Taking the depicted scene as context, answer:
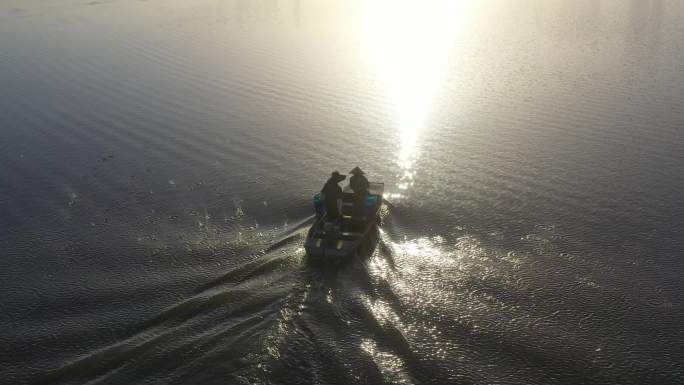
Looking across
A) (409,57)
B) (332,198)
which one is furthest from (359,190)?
(409,57)

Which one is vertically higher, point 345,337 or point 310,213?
point 310,213

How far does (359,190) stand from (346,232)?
82.9 inches

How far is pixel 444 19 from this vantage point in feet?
209

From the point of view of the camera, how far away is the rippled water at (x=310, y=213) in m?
13.0

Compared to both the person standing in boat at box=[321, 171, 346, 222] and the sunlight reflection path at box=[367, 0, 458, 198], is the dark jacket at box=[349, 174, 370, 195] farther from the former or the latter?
the sunlight reflection path at box=[367, 0, 458, 198]

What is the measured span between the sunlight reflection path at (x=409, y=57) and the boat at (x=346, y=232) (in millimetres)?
2592

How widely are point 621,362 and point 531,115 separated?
1911 centimetres

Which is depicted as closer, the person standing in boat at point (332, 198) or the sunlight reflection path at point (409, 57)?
the person standing in boat at point (332, 198)

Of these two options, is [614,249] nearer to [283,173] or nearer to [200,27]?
[283,173]

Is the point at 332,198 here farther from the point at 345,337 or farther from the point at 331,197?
the point at 345,337

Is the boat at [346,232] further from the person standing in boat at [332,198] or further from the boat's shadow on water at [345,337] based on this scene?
the boat's shadow on water at [345,337]

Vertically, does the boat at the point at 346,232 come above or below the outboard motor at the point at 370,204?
below

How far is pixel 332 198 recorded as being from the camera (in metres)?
17.7

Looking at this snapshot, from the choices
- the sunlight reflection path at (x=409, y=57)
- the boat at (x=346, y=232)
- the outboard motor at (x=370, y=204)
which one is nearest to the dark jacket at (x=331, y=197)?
the boat at (x=346, y=232)
